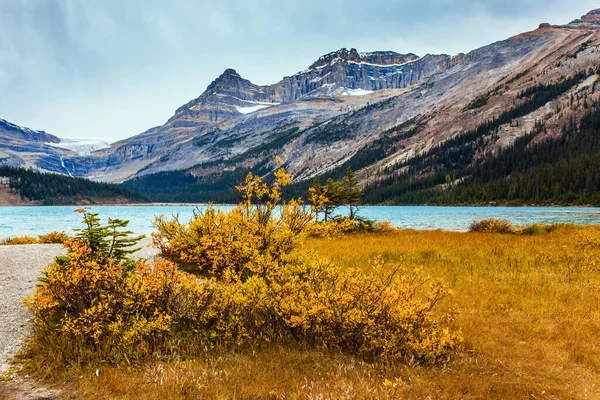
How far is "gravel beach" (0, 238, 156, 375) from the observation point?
665 cm

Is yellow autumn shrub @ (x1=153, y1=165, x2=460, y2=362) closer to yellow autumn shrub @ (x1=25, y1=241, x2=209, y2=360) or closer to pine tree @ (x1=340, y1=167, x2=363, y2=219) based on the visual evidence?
yellow autumn shrub @ (x1=25, y1=241, x2=209, y2=360)

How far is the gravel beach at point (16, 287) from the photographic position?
21.8 ft

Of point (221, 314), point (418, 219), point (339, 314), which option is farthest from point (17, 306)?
point (418, 219)

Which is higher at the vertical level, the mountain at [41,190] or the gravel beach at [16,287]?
the mountain at [41,190]

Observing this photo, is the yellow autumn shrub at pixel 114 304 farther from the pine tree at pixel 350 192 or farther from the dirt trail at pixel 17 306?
the pine tree at pixel 350 192

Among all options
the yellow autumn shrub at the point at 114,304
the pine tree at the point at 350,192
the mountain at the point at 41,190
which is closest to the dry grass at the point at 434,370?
the yellow autumn shrub at the point at 114,304

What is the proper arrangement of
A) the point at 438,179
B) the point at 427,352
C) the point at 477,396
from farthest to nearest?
1. the point at 438,179
2. the point at 427,352
3. the point at 477,396

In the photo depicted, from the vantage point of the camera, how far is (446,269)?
1347cm

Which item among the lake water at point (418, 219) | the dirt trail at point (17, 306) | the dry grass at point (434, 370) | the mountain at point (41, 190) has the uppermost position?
the mountain at point (41, 190)

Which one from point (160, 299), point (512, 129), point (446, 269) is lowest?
point (446, 269)

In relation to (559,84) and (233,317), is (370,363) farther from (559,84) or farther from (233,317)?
(559,84)

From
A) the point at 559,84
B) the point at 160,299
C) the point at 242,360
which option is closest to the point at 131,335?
the point at 160,299

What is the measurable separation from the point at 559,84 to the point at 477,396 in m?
225

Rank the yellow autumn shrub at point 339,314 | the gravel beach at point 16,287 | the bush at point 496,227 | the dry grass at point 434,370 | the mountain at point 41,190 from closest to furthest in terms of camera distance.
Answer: the dry grass at point 434,370, the yellow autumn shrub at point 339,314, the gravel beach at point 16,287, the bush at point 496,227, the mountain at point 41,190
